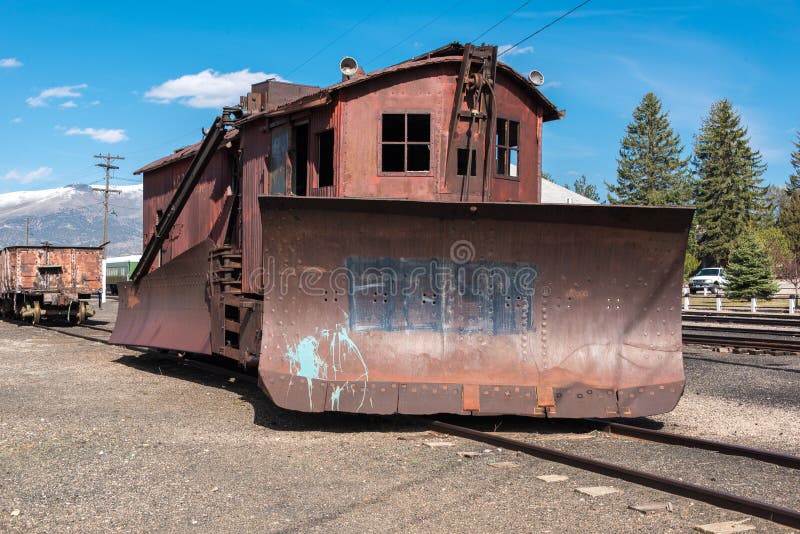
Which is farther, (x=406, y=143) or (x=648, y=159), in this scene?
(x=648, y=159)

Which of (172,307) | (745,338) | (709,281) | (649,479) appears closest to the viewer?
(649,479)

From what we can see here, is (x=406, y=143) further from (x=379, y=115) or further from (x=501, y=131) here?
(x=501, y=131)

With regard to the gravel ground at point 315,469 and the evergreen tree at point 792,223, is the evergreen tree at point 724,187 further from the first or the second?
the gravel ground at point 315,469

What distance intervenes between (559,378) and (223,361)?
277 inches

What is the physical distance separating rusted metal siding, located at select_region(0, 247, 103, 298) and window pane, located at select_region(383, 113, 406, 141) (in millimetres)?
17763

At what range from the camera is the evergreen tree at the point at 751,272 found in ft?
116

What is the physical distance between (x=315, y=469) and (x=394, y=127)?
3806 millimetres

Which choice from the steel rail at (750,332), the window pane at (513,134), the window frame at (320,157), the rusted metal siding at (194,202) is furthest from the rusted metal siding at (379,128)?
the steel rail at (750,332)

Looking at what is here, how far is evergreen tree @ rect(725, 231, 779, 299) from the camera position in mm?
35500

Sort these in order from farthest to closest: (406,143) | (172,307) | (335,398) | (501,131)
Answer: (172,307) → (501,131) → (406,143) → (335,398)

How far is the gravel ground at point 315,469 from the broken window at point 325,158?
263 centimetres

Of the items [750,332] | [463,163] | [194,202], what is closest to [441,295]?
[463,163]

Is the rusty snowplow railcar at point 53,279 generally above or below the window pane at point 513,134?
below

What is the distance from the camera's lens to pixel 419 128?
767cm
